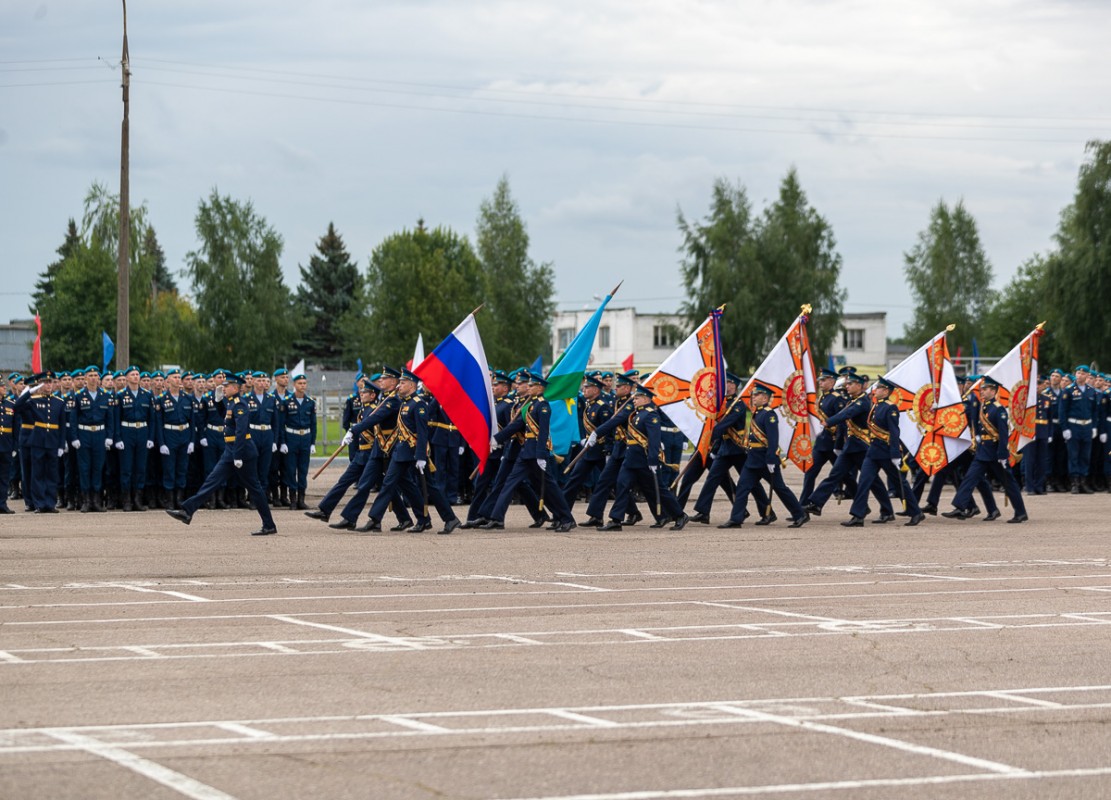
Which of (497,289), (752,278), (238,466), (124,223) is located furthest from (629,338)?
(238,466)

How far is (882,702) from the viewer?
8.12 metres

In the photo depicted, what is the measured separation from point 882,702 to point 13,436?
52.6 feet

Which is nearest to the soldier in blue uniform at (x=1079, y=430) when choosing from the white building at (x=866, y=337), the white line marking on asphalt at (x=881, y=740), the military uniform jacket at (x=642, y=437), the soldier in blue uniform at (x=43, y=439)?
the military uniform jacket at (x=642, y=437)

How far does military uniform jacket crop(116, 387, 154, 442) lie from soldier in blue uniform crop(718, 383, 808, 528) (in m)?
7.61

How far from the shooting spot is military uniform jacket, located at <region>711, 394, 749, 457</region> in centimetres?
1948

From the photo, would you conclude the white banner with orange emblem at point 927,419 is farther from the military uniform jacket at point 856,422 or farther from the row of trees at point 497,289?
the row of trees at point 497,289

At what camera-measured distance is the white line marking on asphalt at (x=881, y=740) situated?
6762 mm

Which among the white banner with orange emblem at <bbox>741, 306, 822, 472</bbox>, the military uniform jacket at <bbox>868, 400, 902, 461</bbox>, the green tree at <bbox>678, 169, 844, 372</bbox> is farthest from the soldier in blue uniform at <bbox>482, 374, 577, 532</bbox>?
the green tree at <bbox>678, 169, 844, 372</bbox>

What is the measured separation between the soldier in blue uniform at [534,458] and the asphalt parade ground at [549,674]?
2716 mm

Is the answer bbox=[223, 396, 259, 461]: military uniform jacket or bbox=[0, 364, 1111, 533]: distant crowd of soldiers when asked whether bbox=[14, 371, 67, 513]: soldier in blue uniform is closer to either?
bbox=[0, 364, 1111, 533]: distant crowd of soldiers

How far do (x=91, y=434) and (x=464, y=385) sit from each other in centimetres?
553

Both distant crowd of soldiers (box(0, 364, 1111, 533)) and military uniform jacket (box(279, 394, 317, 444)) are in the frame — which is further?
military uniform jacket (box(279, 394, 317, 444))

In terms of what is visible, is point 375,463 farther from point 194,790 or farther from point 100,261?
point 100,261

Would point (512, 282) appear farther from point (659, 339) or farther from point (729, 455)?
point (729, 455)
